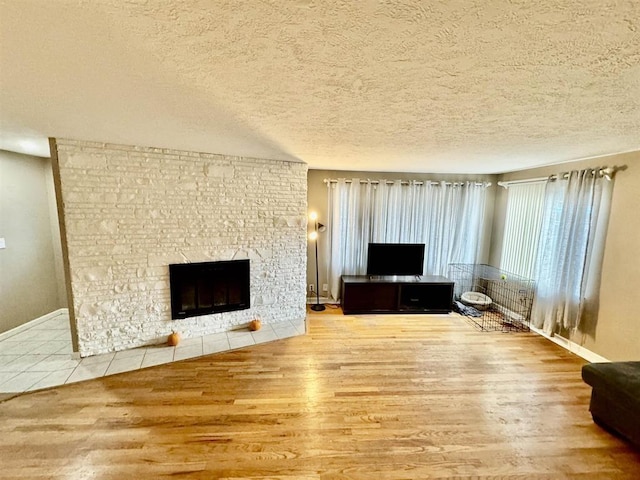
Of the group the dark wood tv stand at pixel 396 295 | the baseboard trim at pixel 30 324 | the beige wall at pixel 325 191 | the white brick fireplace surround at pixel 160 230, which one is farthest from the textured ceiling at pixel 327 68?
the baseboard trim at pixel 30 324

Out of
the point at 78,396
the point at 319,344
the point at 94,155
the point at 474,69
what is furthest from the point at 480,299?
the point at 94,155

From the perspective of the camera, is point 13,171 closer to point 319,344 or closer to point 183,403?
point 183,403

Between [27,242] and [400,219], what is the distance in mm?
5150

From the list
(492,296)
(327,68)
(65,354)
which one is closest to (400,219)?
(492,296)

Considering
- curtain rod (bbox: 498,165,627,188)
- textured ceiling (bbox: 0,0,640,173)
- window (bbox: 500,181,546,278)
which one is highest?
textured ceiling (bbox: 0,0,640,173)

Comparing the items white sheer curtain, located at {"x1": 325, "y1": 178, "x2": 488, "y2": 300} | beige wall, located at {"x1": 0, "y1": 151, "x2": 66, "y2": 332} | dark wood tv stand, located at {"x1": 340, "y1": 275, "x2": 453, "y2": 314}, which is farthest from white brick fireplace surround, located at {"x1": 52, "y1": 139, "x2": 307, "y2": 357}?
beige wall, located at {"x1": 0, "y1": 151, "x2": 66, "y2": 332}

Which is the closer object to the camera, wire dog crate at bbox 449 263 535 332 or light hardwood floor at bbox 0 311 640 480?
light hardwood floor at bbox 0 311 640 480

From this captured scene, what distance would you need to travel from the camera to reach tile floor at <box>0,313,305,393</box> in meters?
2.61

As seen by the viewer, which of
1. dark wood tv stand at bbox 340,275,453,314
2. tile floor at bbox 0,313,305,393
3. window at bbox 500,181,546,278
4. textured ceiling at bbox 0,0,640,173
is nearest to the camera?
textured ceiling at bbox 0,0,640,173

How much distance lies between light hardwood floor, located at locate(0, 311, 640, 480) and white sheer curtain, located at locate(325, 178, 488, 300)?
175 centimetres

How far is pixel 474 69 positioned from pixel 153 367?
3.50 meters

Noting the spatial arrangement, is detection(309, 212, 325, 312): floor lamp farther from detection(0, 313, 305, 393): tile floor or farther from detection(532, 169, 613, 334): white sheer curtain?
detection(532, 169, 613, 334): white sheer curtain

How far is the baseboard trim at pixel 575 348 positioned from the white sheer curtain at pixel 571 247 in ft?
0.31

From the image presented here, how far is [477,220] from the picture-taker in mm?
4648
